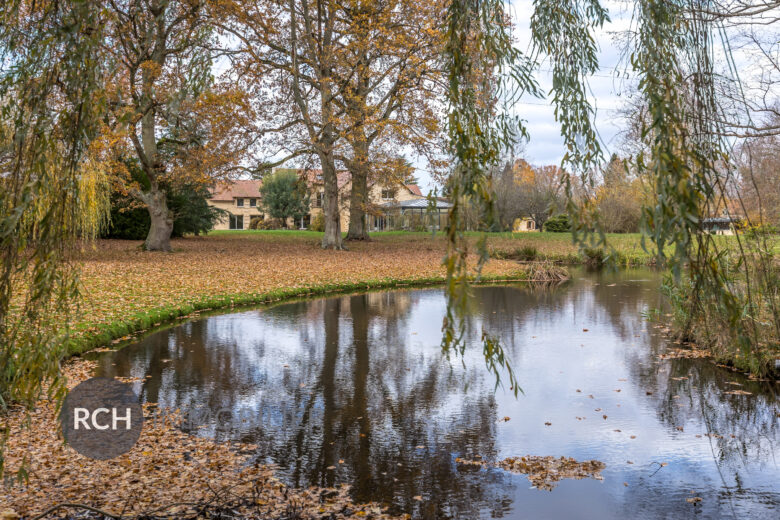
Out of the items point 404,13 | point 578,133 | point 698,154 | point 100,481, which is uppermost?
point 404,13

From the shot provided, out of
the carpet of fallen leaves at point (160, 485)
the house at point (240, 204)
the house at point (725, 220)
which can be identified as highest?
the house at point (240, 204)

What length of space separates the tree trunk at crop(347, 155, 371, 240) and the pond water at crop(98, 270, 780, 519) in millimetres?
16260

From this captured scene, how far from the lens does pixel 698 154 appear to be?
2.67 meters

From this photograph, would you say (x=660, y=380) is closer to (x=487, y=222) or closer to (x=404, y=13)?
(x=487, y=222)

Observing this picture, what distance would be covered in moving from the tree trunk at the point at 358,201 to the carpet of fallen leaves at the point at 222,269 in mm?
1795

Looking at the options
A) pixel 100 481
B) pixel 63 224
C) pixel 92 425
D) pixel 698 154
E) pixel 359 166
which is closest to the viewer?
pixel 698 154

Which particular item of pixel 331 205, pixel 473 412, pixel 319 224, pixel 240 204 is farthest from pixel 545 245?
pixel 240 204

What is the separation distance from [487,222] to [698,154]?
938mm

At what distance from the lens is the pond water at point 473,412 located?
450cm

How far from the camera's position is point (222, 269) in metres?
19.0

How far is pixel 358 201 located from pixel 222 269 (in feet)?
41.0

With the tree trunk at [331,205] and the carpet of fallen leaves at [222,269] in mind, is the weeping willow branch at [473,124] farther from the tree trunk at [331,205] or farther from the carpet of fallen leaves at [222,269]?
the tree trunk at [331,205]

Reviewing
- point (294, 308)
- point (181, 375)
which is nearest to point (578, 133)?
point (181, 375)

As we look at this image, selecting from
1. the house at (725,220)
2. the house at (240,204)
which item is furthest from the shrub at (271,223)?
the house at (725,220)
